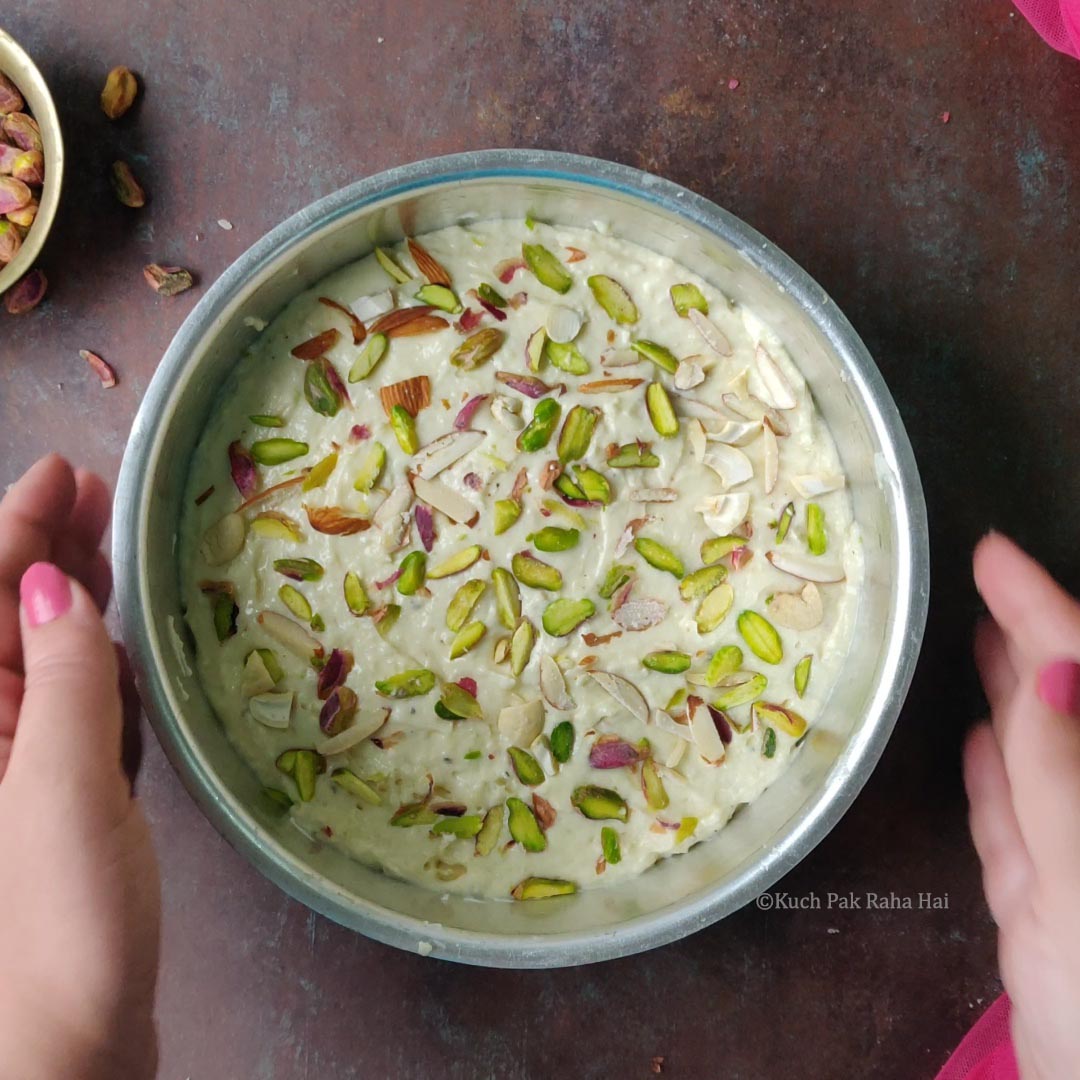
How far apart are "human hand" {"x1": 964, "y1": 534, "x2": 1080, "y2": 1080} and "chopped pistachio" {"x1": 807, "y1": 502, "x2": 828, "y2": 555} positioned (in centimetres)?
13

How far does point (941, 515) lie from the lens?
0.78 m

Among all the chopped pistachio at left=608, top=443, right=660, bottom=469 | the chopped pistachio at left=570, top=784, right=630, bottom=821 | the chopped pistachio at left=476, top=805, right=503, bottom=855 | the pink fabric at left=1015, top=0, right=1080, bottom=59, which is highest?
the pink fabric at left=1015, top=0, right=1080, bottom=59

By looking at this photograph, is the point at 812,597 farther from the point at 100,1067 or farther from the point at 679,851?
the point at 100,1067

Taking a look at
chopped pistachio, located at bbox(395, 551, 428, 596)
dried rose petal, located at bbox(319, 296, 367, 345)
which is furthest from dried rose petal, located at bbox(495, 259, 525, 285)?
chopped pistachio, located at bbox(395, 551, 428, 596)

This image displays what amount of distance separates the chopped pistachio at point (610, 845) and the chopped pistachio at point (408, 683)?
0.18 m

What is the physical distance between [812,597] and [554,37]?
0.50 meters

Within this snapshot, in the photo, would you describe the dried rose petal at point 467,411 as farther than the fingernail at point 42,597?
Yes

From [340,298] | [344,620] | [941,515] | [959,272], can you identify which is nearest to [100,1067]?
[344,620]

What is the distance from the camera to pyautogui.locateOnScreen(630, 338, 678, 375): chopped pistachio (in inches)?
28.4

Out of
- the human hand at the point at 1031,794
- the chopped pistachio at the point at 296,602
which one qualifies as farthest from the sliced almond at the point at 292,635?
the human hand at the point at 1031,794

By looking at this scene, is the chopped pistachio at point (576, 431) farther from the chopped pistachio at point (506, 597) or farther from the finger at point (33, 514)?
the finger at point (33, 514)

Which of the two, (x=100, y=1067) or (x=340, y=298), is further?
(x=340, y=298)

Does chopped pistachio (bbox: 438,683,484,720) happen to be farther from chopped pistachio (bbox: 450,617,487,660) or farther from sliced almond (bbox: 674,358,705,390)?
sliced almond (bbox: 674,358,705,390)

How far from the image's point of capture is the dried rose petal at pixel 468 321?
0.73 m
